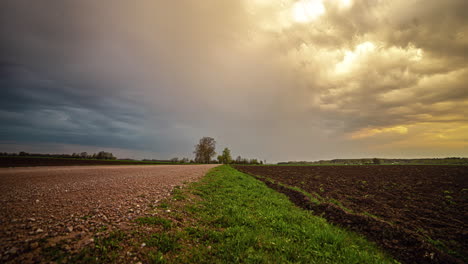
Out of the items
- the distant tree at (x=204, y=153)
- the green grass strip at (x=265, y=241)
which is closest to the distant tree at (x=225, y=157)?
the distant tree at (x=204, y=153)

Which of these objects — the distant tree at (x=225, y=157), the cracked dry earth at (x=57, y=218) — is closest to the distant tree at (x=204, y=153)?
the distant tree at (x=225, y=157)

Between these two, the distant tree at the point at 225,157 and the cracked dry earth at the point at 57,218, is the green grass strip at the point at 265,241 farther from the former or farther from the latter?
the distant tree at the point at 225,157

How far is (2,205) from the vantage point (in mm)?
6383

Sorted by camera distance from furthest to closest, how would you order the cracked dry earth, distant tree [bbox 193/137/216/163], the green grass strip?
distant tree [bbox 193/137/216/163]
the green grass strip
the cracked dry earth

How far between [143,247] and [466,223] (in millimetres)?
15760

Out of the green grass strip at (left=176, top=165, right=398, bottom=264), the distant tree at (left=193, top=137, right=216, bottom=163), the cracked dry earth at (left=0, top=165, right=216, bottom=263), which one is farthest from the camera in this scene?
the distant tree at (left=193, top=137, right=216, bottom=163)

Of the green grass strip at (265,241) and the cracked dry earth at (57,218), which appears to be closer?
the cracked dry earth at (57,218)

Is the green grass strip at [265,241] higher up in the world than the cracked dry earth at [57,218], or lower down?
lower down

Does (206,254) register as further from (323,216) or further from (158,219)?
(323,216)

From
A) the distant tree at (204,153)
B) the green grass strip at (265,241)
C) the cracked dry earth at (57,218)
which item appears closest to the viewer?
the cracked dry earth at (57,218)

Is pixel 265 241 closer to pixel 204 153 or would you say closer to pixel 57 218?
pixel 57 218

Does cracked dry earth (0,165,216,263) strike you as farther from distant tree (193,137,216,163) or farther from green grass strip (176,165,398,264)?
distant tree (193,137,216,163)

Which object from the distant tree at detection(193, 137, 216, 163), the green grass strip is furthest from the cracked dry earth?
the distant tree at detection(193, 137, 216, 163)

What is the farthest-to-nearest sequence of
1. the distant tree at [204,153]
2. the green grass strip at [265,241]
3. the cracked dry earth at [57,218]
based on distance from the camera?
the distant tree at [204,153], the green grass strip at [265,241], the cracked dry earth at [57,218]
